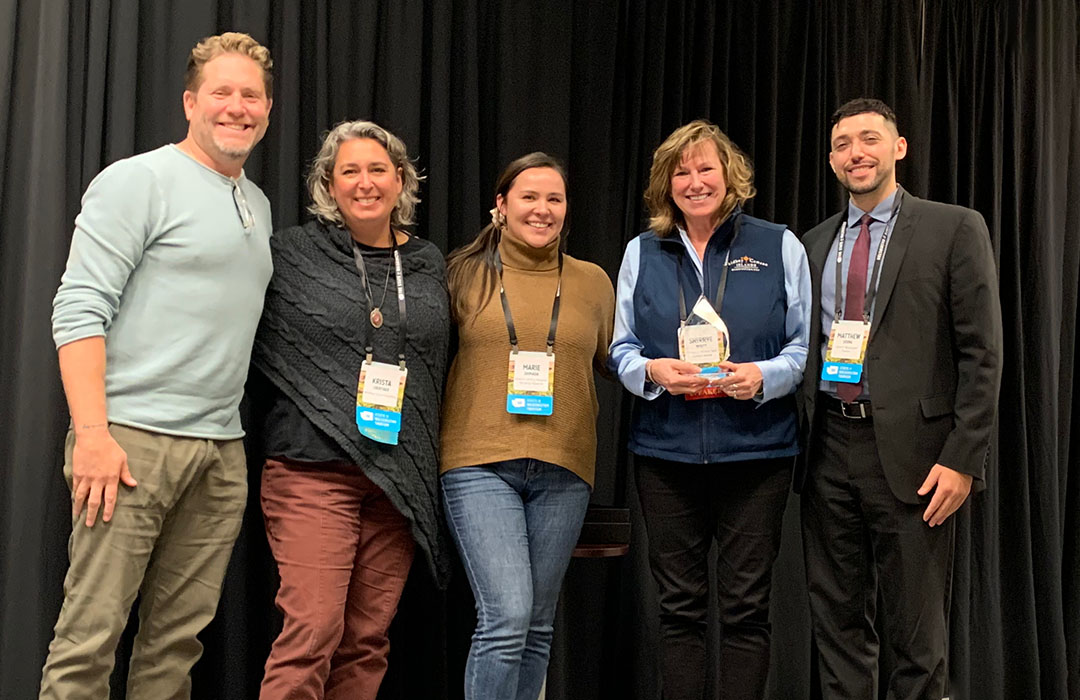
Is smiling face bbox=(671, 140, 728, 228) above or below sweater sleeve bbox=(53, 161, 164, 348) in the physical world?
above

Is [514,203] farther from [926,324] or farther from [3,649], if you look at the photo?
[3,649]

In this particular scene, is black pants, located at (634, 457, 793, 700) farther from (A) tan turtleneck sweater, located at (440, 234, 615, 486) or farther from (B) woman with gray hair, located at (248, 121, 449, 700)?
(B) woman with gray hair, located at (248, 121, 449, 700)

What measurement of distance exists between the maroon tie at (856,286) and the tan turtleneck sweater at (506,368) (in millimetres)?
691

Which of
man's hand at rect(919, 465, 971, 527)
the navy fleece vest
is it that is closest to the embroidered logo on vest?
the navy fleece vest

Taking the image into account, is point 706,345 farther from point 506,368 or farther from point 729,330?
point 506,368

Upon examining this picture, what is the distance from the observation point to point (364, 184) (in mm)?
2443

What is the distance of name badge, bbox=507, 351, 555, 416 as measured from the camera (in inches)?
A: 95.6

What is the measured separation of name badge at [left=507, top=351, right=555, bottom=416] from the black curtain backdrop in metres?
0.87

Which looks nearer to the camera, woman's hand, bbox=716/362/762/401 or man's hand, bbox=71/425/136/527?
man's hand, bbox=71/425/136/527

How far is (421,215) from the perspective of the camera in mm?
3195

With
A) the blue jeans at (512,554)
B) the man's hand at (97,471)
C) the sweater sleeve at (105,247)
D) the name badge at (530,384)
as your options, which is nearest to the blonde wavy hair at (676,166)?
the name badge at (530,384)

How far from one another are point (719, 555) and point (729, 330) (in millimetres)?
610

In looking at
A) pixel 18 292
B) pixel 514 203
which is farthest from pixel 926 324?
pixel 18 292

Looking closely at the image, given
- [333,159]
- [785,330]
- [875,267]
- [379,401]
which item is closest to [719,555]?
[785,330]
